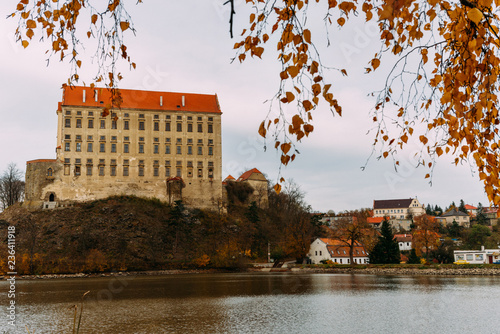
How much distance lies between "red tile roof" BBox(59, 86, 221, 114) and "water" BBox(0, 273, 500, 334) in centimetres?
3773

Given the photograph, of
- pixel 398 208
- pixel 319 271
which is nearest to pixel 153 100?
pixel 319 271

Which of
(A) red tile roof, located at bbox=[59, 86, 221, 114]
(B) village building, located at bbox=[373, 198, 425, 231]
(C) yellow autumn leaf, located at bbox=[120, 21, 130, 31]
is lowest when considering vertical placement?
(C) yellow autumn leaf, located at bbox=[120, 21, 130, 31]

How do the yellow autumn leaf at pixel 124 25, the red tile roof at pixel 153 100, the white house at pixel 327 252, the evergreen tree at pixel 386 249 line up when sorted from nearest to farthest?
the yellow autumn leaf at pixel 124 25 < the evergreen tree at pixel 386 249 < the white house at pixel 327 252 < the red tile roof at pixel 153 100

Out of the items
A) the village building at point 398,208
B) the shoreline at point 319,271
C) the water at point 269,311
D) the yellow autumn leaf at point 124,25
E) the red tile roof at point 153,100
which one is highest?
the red tile roof at point 153,100

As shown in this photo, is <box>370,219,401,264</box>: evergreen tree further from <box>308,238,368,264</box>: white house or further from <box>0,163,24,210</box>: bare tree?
<box>0,163,24,210</box>: bare tree

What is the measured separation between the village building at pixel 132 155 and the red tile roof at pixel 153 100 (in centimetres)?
15

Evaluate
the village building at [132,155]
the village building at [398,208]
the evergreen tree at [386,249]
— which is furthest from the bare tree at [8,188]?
the village building at [398,208]

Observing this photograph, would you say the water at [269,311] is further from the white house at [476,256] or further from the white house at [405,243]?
the white house at [405,243]

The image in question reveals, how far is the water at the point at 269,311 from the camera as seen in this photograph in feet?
52.4

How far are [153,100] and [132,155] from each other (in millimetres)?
9776

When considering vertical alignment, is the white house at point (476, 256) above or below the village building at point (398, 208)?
below

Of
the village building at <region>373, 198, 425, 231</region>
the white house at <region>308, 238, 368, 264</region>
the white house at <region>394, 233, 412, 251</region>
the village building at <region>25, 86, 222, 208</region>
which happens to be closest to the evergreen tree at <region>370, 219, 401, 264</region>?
the white house at <region>308, 238, 368, 264</region>

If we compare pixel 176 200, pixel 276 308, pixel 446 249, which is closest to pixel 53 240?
pixel 176 200

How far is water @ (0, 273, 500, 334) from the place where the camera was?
1597 centimetres
